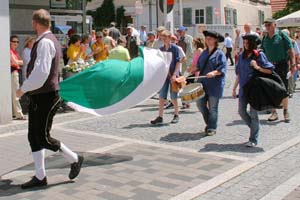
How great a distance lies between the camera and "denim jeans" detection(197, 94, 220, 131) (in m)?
8.52

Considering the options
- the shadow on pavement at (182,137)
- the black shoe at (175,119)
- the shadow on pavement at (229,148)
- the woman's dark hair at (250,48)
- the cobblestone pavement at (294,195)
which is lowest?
the cobblestone pavement at (294,195)

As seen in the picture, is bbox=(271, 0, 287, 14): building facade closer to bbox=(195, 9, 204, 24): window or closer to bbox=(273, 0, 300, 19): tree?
bbox=(273, 0, 300, 19): tree

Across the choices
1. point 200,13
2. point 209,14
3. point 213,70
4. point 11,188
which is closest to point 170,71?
point 213,70

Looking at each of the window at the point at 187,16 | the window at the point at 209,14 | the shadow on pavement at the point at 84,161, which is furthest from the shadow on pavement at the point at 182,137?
the window at the point at 187,16

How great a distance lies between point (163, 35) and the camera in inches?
383

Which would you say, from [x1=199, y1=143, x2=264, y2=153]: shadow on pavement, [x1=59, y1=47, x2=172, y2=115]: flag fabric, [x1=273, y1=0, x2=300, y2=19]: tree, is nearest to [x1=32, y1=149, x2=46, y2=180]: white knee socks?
[x1=59, y1=47, x2=172, y2=115]: flag fabric

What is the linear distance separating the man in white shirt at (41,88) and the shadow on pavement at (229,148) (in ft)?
8.59

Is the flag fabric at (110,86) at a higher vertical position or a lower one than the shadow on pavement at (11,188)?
higher

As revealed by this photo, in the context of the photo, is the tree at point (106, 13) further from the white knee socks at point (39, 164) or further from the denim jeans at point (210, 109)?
the white knee socks at point (39, 164)

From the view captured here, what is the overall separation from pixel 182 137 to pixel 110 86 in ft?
6.54

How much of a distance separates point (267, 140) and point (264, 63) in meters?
1.31

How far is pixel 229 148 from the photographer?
25.6 feet

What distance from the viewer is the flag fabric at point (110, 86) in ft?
22.9

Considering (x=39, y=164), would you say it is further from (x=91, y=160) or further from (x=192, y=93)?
(x=192, y=93)
